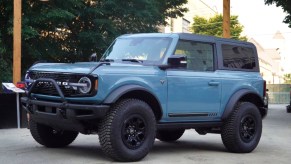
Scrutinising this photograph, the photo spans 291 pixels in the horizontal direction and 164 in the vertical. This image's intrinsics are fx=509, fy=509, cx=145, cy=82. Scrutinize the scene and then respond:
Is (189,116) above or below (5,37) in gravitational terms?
below

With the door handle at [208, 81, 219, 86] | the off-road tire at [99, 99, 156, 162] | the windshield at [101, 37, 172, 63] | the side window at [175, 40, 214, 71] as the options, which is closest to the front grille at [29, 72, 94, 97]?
the off-road tire at [99, 99, 156, 162]

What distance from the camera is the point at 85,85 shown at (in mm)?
6809

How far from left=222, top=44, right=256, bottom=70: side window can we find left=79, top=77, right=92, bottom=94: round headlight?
2.98 meters

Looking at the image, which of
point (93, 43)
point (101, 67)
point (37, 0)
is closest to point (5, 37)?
point (37, 0)

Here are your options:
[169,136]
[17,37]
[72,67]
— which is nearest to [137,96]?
[72,67]

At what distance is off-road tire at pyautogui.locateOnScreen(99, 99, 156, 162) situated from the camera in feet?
22.6

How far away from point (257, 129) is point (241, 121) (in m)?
0.54

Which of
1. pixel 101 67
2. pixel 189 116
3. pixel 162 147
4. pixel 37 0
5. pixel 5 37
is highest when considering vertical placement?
pixel 37 0

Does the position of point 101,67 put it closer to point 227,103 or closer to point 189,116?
point 189,116

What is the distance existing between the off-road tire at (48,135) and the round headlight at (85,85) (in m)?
1.81

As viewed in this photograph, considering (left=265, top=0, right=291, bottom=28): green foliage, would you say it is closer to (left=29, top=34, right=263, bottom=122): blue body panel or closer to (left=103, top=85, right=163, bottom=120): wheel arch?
(left=29, top=34, right=263, bottom=122): blue body panel

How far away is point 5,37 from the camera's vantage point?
73.2ft

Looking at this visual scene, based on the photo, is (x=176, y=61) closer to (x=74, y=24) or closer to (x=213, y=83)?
(x=213, y=83)

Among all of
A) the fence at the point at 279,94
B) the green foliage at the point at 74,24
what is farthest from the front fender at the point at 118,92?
the fence at the point at 279,94
